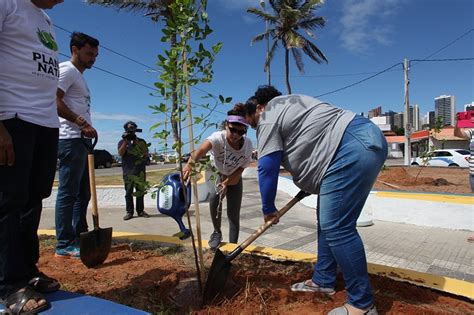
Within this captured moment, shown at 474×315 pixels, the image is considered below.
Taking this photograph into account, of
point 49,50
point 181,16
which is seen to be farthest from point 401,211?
point 49,50

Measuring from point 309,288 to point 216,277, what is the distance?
2.19ft

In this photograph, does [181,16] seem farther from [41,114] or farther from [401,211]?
[401,211]

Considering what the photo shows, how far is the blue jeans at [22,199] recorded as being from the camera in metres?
1.78

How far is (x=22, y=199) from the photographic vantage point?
1.83 meters

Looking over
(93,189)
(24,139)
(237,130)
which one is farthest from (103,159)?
(24,139)

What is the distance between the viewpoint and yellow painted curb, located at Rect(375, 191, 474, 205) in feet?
18.3

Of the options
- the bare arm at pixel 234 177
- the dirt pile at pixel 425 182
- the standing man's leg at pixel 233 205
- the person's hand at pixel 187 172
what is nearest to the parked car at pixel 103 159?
the dirt pile at pixel 425 182

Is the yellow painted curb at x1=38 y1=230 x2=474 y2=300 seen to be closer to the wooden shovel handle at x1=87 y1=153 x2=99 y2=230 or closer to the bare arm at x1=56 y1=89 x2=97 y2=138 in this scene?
the wooden shovel handle at x1=87 y1=153 x2=99 y2=230

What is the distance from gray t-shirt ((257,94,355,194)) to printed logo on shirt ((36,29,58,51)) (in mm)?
1351

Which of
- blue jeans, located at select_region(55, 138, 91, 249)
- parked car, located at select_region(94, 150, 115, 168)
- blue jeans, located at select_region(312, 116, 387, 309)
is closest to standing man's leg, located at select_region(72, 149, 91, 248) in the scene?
blue jeans, located at select_region(55, 138, 91, 249)

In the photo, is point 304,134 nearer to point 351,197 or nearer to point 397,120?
point 351,197

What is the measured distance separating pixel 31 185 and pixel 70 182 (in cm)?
94

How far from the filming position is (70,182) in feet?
9.77

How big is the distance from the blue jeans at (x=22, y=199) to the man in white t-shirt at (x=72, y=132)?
0.87m
